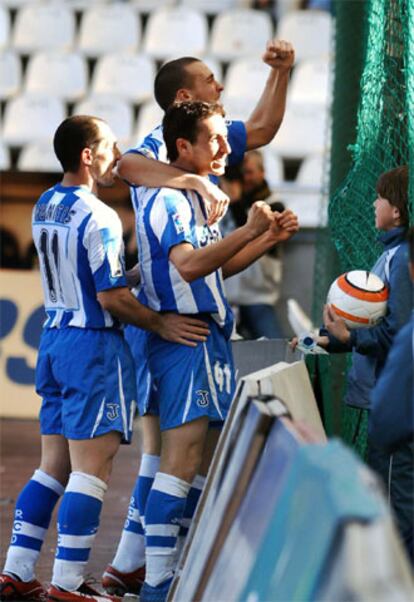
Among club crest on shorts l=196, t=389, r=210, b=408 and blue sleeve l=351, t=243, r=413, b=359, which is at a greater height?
blue sleeve l=351, t=243, r=413, b=359

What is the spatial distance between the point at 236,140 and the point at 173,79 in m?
0.36

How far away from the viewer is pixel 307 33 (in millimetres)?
15617

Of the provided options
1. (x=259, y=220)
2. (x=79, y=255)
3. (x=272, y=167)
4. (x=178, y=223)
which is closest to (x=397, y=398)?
(x=259, y=220)

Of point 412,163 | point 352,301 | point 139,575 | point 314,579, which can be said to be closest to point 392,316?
point 352,301

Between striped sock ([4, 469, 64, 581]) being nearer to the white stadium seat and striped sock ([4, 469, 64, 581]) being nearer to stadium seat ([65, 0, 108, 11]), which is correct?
the white stadium seat

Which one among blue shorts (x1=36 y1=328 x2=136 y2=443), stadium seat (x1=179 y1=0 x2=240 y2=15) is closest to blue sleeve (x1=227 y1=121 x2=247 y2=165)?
blue shorts (x1=36 y1=328 x2=136 y2=443)

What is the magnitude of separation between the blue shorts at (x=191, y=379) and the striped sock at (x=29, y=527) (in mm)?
562

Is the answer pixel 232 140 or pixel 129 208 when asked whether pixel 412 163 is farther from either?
pixel 129 208

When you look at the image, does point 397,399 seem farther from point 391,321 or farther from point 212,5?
point 212,5

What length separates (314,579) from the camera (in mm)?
2205

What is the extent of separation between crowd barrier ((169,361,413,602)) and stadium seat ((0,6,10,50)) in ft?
40.8

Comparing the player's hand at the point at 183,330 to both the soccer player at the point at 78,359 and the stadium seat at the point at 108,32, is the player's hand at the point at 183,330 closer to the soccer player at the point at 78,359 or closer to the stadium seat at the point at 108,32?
the soccer player at the point at 78,359

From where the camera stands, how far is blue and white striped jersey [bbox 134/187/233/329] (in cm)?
470

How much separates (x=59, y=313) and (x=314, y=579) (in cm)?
278
